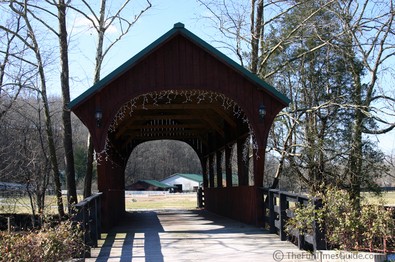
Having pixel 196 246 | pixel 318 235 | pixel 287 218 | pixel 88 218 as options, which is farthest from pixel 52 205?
pixel 318 235

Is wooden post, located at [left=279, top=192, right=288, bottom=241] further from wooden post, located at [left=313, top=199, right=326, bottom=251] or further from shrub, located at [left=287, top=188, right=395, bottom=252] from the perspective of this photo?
wooden post, located at [left=313, top=199, right=326, bottom=251]

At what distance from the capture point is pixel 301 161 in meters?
15.1

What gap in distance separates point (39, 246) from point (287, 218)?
15.3 ft

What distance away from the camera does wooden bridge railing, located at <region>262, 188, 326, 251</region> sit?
6.61m

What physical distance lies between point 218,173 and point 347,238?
399 inches

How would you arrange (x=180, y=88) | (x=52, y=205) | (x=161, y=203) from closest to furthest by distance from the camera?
(x=52, y=205), (x=180, y=88), (x=161, y=203)

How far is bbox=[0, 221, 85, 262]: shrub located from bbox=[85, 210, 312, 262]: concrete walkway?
4.84 ft

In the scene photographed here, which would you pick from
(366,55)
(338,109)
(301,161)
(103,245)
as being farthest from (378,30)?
(103,245)

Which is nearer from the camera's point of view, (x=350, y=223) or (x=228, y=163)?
(x=350, y=223)

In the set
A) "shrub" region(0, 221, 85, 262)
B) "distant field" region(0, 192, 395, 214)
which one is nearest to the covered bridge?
"distant field" region(0, 192, 395, 214)

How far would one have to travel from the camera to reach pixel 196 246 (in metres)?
7.98

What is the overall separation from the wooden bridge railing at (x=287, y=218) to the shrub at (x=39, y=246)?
10.3ft

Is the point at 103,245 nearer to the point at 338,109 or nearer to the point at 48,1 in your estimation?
the point at 338,109

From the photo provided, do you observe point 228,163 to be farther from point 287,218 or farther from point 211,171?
point 287,218
